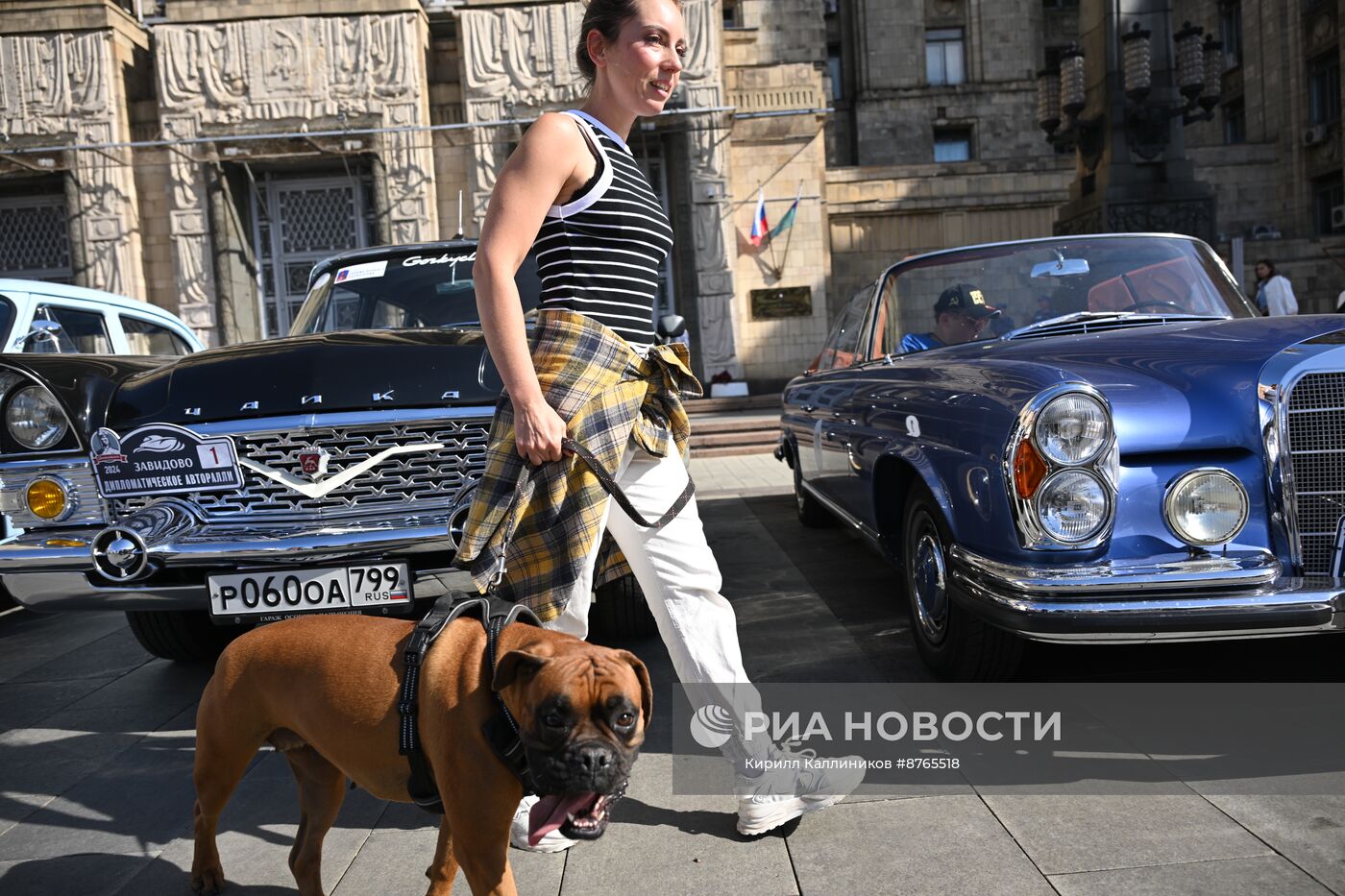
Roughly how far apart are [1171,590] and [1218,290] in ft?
6.39

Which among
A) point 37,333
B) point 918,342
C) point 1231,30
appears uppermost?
point 1231,30

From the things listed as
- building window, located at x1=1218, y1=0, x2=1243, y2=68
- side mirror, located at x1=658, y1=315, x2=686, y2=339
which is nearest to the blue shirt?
side mirror, located at x1=658, y1=315, x2=686, y2=339

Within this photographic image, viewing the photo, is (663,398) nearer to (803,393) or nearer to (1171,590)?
(1171,590)

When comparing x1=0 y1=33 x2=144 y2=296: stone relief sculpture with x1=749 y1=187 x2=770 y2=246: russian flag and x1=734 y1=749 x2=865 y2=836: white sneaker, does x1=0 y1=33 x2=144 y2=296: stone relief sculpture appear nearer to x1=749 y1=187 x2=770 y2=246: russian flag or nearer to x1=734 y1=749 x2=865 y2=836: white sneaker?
x1=749 y1=187 x2=770 y2=246: russian flag

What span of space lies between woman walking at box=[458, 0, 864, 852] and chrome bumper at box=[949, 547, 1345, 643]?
0.81 m

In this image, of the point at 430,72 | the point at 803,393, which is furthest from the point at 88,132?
the point at 803,393

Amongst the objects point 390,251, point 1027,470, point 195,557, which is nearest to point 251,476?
point 195,557

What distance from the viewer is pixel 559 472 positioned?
2.18 metres

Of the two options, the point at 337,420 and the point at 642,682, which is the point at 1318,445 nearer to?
the point at 642,682

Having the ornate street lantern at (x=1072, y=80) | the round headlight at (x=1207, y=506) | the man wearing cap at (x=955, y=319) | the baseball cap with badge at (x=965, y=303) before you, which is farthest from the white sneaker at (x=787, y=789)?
the ornate street lantern at (x=1072, y=80)

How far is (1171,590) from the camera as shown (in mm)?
2623

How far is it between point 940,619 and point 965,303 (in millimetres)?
1482

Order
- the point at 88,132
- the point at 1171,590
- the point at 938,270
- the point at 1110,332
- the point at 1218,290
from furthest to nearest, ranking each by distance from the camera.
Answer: the point at 88,132 < the point at 938,270 < the point at 1218,290 < the point at 1110,332 < the point at 1171,590

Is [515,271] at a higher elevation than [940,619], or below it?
higher
